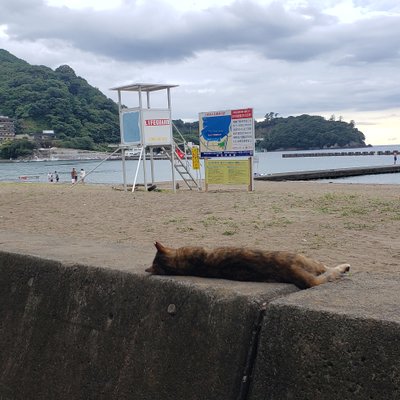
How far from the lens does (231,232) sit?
31.3 feet

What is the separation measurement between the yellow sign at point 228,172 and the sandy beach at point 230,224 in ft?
21.9

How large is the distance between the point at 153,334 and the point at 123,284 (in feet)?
1.81

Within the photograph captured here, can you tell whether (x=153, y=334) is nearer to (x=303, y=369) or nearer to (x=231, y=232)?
(x=303, y=369)

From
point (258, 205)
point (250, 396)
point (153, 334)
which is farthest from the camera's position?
point (258, 205)

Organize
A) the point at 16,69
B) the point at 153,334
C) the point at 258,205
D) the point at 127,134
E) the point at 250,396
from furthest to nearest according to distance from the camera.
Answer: the point at 16,69, the point at 127,134, the point at 258,205, the point at 153,334, the point at 250,396

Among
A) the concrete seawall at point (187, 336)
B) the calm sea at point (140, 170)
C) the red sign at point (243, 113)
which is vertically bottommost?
the calm sea at point (140, 170)

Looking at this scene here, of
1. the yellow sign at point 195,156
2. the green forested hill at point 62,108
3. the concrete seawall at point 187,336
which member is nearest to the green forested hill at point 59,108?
the green forested hill at point 62,108

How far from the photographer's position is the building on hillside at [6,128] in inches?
5512

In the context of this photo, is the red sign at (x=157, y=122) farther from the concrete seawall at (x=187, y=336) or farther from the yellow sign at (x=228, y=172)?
the concrete seawall at (x=187, y=336)

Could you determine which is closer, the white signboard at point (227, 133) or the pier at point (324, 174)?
the white signboard at point (227, 133)

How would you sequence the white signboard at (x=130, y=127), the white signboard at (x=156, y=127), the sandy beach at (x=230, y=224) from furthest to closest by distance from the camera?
the white signboard at (x=130, y=127) → the white signboard at (x=156, y=127) → the sandy beach at (x=230, y=224)

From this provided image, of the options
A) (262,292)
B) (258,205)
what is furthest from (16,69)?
(262,292)

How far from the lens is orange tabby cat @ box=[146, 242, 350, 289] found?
3.91m

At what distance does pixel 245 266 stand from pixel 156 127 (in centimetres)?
2014
